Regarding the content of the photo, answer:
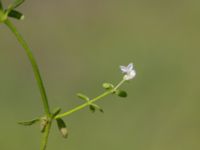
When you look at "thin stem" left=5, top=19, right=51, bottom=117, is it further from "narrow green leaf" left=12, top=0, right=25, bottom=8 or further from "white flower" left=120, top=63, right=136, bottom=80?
"white flower" left=120, top=63, right=136, bottom=80

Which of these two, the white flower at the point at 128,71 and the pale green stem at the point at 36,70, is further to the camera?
the white flower at the point at 128,71

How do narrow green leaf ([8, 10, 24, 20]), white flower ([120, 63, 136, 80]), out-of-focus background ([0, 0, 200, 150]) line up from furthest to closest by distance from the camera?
out-of-focus background ([0, 0, 200, 150])
white flower ([120, 63, 136, 80])
narrow green leaf ([8, 10, 24, 20])

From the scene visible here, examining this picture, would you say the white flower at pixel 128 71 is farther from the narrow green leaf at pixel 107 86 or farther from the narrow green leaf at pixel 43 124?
the narrow green leaf at pixel 43 124

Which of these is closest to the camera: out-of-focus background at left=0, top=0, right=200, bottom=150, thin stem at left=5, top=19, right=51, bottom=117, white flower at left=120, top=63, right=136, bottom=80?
thin stem at left=5, top=19, right=51, bottom=117

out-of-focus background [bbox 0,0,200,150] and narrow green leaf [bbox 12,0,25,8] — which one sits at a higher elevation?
out-of-focus background [bbox 0,0,200,150]

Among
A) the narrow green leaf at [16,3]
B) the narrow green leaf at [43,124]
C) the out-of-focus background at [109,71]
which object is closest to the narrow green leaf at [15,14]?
the narrow green leaf at [16,3]

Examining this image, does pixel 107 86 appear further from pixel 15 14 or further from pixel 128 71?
pixel 15 14

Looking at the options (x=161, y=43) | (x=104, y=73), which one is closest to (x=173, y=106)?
(x=104, y=73)

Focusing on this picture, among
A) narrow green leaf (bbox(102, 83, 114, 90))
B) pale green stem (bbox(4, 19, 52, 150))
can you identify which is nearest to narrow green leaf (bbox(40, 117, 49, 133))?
pale green stem (bbox(4, 19, 52, 150))
